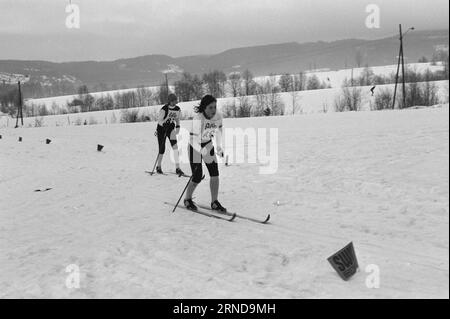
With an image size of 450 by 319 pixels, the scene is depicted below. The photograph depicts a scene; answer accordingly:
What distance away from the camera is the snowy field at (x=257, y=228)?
453 centimetres

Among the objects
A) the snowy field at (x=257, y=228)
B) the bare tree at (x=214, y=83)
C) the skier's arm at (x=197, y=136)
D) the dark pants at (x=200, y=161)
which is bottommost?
the snowy field at (x=257, y=228)

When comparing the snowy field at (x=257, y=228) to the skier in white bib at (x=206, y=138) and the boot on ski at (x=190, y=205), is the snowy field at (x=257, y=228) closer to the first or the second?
the boot on ski at (x=190, y=205)

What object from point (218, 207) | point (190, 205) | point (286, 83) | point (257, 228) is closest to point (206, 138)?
A: point (218, 207)

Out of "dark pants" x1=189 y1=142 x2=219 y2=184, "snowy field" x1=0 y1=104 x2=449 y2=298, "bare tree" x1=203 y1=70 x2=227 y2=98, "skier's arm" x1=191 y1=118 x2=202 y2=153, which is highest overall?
"bare tree" x1=203 y1=70 x2=227 y2=98

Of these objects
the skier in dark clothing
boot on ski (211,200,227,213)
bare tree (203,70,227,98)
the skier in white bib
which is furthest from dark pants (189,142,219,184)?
bare tree (203,70,227,98)

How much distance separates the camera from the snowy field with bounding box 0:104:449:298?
4.53 meters

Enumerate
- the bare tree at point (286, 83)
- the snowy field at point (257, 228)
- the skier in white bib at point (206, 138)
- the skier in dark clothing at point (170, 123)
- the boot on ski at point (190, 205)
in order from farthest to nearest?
the bare tree at point (286, 83) → the skier in dark clothing at point (170, 123) → the boot on ski at point (190, 205) → the skier in white bib at point (206, 138) → the snowy field at point (257, 228)

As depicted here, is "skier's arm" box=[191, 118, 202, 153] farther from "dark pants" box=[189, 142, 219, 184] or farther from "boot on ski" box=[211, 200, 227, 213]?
"boot on ski" box=[211, 200, 227, 213]

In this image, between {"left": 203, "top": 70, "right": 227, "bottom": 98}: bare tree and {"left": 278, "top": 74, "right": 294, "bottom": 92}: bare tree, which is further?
{"left": 278, "top": 74, "right": 294, "bottom": 92}: bare tree

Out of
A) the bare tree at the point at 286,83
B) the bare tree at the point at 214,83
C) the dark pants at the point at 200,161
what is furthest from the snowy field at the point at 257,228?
the bare tree at the point at 286,83

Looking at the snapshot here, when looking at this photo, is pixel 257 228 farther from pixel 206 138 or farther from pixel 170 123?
pixel 170 123
